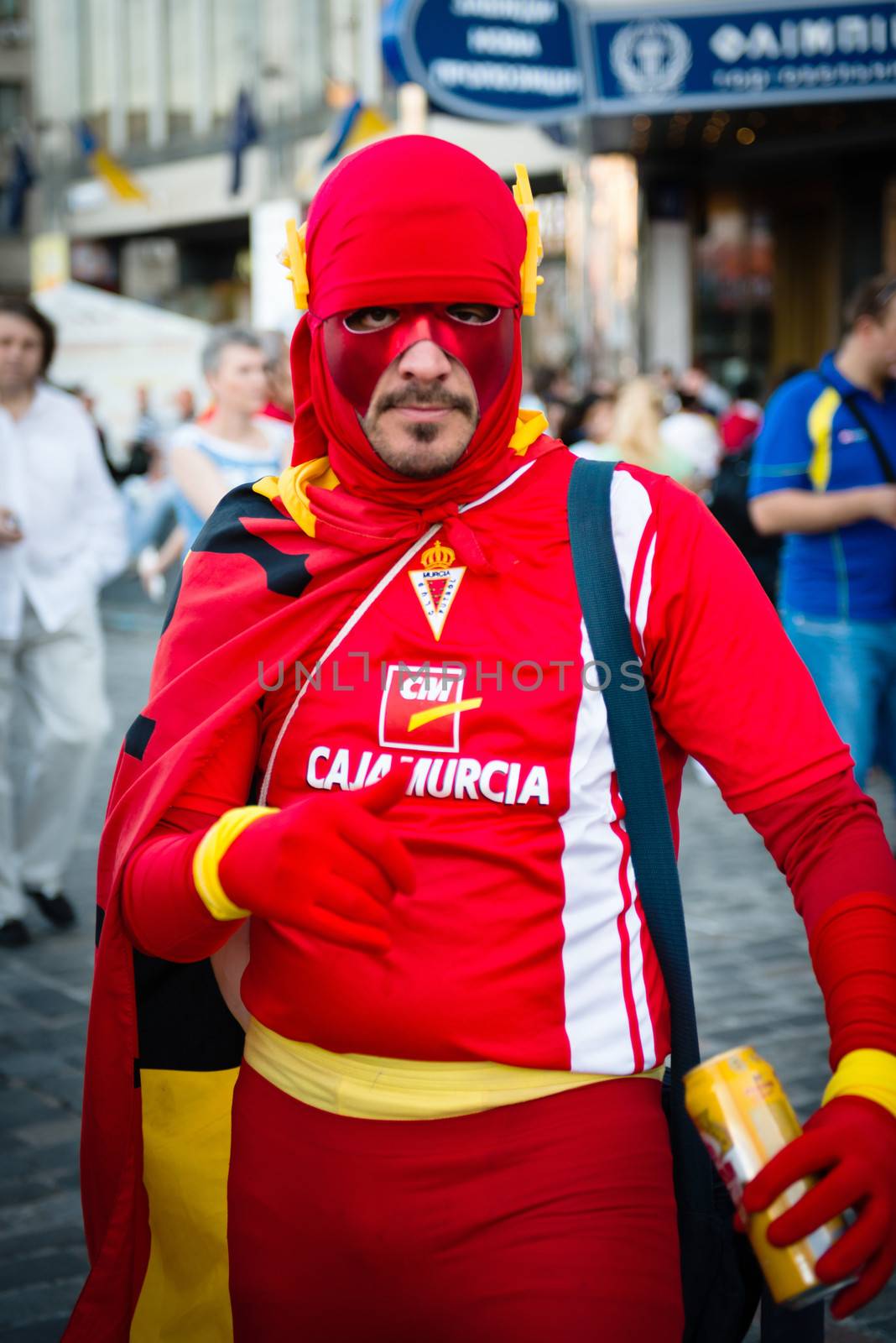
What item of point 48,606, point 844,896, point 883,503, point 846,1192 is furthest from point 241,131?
point 846,1192

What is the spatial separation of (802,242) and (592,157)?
321cm

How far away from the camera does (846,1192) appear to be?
1.46m

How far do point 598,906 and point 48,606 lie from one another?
13.1 feet

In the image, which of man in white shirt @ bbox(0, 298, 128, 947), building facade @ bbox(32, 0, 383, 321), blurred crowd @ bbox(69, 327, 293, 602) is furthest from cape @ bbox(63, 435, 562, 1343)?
building facade @ bbox(32, 0, 383, 321)

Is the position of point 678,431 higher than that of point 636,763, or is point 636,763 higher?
point 678,431

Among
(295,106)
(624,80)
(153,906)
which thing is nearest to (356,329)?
(153,906)

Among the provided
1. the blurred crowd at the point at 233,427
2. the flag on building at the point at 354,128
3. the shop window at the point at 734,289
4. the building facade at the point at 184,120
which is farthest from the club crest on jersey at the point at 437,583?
the building facade at the point at 184,120

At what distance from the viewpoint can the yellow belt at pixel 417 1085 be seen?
1.76m

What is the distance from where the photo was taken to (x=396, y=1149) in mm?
1778

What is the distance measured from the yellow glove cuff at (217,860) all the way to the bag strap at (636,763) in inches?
16.3

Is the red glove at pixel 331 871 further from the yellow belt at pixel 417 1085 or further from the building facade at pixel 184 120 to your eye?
the building facade at pixel 184 120

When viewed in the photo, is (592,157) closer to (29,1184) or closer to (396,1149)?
(29,1184)

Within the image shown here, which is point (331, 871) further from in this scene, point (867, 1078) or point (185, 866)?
point (867, 1078)

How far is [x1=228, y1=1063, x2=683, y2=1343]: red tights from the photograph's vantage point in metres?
1.70
